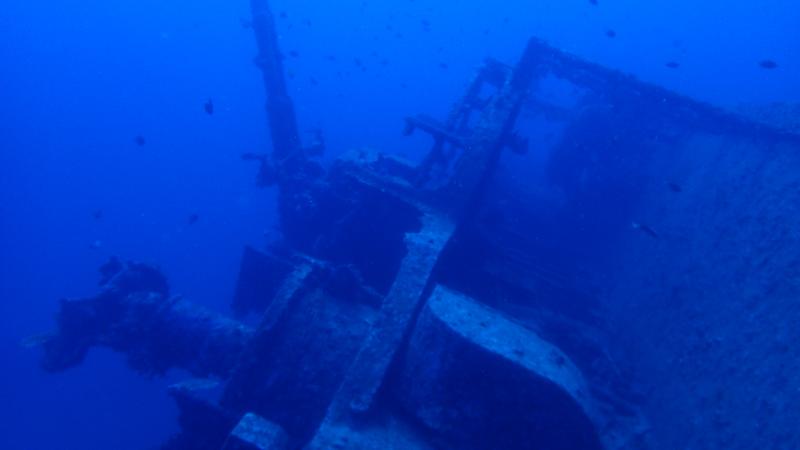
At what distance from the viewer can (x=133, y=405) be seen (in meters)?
37.0

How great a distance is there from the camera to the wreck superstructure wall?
14.1 feet

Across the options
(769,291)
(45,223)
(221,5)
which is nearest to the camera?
(769,291)

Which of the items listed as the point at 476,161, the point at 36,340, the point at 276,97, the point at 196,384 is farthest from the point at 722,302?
the point at 36,340

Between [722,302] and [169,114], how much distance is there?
12222 centimetres

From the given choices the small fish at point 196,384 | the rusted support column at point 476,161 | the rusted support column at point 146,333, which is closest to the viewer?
the small fish at point 196,384

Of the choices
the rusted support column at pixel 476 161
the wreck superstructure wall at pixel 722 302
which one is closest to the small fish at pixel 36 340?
the rusted support column at pixel 476 161

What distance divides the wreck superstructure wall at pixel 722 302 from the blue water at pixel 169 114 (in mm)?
4052

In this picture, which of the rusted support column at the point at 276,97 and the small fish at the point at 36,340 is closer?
the small fish at the point at 36,340

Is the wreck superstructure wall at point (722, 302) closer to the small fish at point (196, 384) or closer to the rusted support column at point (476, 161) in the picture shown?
the rusted support column at point (476, 161)

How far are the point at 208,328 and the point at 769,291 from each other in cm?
624

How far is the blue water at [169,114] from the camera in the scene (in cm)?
4028

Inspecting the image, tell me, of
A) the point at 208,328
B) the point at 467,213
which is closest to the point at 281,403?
the point at 208,328

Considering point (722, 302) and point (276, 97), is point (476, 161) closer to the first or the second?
point (722, 302)

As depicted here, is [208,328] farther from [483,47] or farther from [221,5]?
[221,5]
